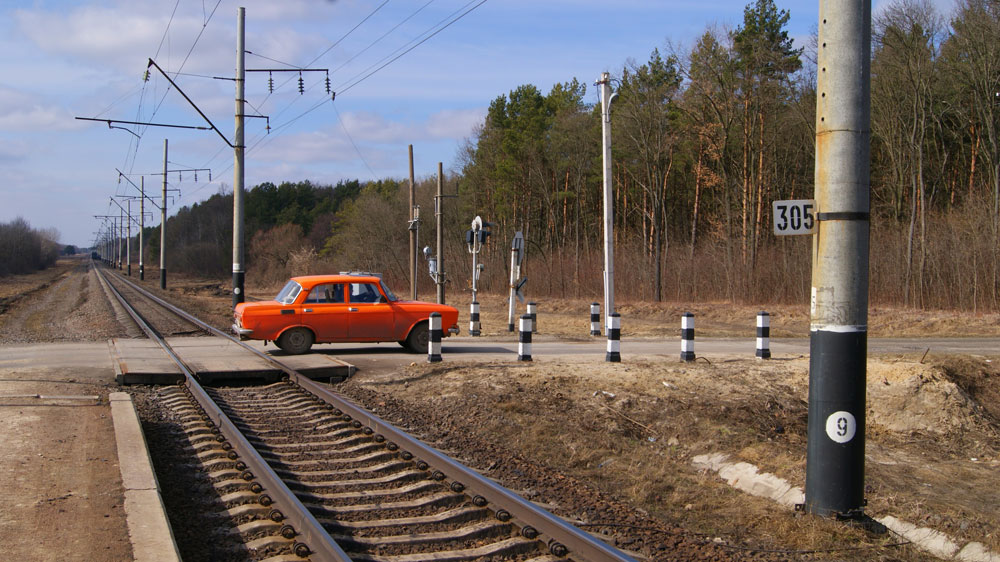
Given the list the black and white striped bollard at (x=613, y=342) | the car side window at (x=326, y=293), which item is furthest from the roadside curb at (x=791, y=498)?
the car side window at (x=326, y=293)

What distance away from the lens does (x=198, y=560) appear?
16.0ft

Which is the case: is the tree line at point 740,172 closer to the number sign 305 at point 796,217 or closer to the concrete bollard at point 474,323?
the concrete bollard at point 474,323

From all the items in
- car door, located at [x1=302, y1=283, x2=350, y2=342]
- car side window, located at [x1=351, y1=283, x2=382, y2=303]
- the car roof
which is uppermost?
the car roof

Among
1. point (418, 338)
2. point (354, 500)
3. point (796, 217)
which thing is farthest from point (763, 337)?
point (354, 500)

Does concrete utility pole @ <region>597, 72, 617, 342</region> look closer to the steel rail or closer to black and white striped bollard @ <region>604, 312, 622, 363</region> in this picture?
black and white striped bollard @ <region>604, 312, 622, 363</region>

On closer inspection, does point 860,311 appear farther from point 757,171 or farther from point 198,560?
point 757,171

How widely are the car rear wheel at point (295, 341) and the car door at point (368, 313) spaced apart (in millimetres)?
803

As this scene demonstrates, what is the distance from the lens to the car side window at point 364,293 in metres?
15.7

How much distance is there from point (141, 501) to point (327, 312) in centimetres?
979

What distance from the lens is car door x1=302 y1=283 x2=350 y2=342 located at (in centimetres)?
1540

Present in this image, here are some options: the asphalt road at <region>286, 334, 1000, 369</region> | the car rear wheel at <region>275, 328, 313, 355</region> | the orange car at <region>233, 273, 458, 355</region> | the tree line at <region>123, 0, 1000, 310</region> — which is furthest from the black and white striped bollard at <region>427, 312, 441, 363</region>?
the tree line at <region>123, 0, 1000, 310</region>

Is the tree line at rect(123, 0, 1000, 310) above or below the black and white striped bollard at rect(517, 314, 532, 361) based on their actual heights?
above

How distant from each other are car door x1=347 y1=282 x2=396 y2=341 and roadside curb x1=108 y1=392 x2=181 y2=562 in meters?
7.00

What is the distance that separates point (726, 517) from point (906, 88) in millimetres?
30227
